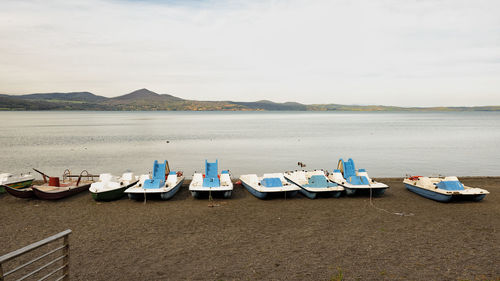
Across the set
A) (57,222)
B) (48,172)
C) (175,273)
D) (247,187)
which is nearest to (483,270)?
(175,273)

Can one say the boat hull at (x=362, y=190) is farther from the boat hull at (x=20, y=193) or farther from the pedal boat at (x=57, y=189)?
the boat hull at (x=20, y=193)

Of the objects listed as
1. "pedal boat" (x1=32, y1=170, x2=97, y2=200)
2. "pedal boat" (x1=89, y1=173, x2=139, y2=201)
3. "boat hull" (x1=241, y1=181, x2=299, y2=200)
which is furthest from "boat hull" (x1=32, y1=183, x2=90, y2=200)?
"boat hull" (x1=241, y1=181, x2=299, y2=200)

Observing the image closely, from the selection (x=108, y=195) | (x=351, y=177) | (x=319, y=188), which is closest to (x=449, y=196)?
(x=351, y=177)

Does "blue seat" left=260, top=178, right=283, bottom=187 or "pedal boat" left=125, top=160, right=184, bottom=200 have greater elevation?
"blue seat" left=260, top=178, right=283, bottom=187

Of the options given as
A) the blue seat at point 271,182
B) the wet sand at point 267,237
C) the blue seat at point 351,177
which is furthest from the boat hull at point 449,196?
the blue seat at point 271,182

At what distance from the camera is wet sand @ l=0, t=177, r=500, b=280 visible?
9906 mm

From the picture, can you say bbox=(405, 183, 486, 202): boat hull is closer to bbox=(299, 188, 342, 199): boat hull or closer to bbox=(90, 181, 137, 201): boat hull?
bbox=(299, 188, 342, 199): boat hull

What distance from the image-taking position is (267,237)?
1287 centimetres

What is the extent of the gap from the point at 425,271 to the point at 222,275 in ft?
20.4

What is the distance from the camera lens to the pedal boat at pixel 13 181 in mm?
19828

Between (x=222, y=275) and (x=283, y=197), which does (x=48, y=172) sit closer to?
(x=283, y=197)

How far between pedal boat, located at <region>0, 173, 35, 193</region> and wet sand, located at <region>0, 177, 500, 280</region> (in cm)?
145

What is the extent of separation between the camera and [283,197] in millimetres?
19578

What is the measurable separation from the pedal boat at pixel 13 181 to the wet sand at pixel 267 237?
1447mm
